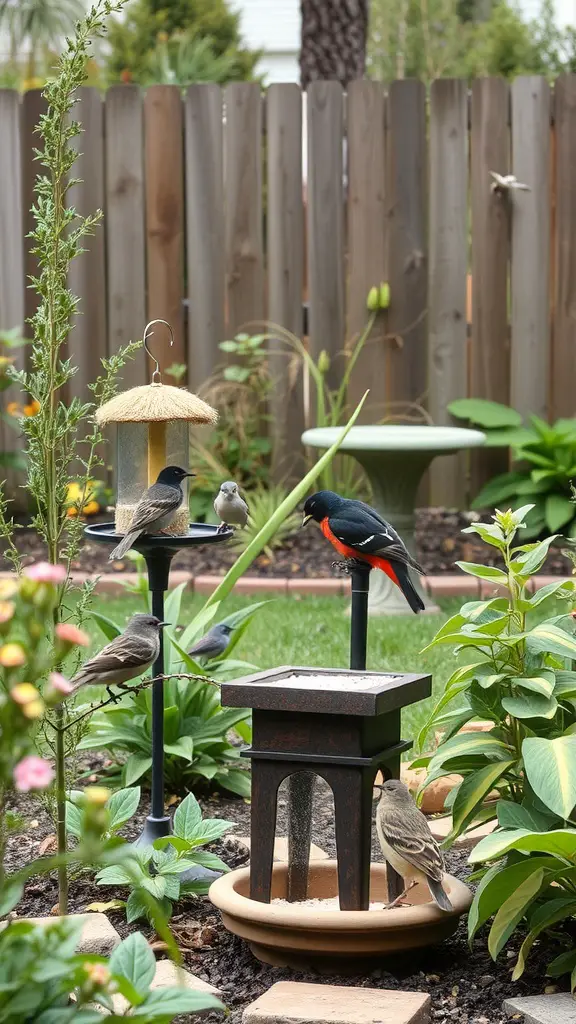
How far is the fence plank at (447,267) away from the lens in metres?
7.51

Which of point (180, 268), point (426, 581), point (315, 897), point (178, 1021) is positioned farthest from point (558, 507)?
point (178, 1021)

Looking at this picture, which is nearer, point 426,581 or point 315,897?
point 315,897

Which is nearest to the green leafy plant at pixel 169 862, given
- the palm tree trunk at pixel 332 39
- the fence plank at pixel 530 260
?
the fence plank at pixel 530 260

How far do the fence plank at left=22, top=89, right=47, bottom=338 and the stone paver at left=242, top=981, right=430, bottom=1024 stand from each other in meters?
5.73

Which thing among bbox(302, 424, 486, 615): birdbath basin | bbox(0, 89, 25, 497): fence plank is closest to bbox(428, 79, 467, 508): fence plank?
bbox(302, 424, 486, 615): birdbath basin

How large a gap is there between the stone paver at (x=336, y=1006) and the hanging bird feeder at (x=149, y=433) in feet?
4.16

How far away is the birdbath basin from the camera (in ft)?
20.4

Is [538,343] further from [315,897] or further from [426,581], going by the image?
[315,897]

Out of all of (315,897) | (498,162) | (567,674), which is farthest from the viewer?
(498,162)

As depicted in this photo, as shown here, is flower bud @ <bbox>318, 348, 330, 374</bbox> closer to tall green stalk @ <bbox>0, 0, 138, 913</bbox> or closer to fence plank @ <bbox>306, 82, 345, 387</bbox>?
fence plank @ <bbox>306, 82, 345, 387</bbox>

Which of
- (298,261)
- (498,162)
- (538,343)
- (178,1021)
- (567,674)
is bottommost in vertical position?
(178,1021)

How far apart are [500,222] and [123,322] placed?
90.1 inches

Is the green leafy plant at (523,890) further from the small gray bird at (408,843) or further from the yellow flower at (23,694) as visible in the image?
the yellow flower at (23,694)

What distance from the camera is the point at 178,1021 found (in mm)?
2715
